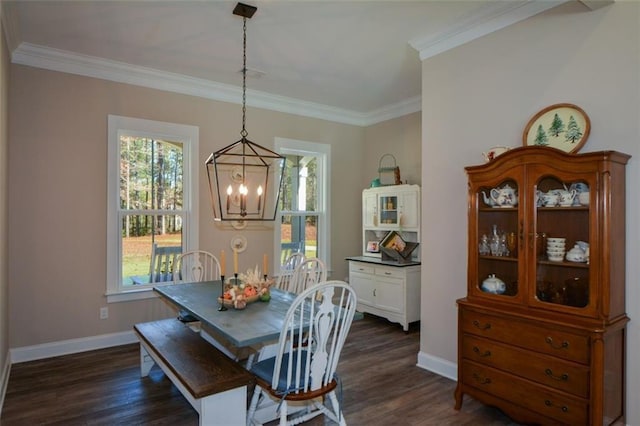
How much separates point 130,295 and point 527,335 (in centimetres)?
365

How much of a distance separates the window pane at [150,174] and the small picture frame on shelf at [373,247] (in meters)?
2.54

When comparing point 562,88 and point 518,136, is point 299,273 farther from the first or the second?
point 562,88

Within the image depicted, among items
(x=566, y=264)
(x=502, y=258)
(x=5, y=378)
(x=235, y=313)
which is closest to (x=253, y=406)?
(x=235, y=313)

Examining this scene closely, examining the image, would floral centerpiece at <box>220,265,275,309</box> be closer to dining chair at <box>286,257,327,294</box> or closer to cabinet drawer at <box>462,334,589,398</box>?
dining chair at <box>286,257,327,294</box>

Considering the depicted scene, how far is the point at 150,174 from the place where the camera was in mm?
4191

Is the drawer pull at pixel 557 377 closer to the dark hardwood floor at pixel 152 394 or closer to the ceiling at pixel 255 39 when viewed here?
the dark hardwood floor at pixel 152 394

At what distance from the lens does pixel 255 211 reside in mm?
4855

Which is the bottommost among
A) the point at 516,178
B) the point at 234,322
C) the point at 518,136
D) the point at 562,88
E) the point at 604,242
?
the point at 234,322

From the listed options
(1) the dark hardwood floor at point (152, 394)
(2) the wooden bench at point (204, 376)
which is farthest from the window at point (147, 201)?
(2) the wooden bench at point (204, 376)

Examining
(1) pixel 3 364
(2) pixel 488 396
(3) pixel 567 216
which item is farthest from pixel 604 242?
(1) pixel 3 364

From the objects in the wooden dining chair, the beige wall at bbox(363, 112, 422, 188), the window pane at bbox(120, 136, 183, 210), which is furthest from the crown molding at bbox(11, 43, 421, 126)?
the wooden dining chair

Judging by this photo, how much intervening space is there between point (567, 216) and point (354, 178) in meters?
3.60

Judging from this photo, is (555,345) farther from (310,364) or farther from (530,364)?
(310,364)

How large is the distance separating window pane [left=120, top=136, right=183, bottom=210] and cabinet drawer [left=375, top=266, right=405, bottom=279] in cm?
249
